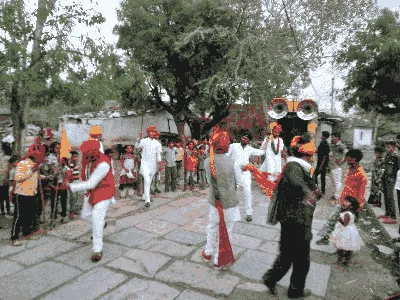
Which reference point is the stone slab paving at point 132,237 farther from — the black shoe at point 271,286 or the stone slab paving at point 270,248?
the black shoe at point 271,286

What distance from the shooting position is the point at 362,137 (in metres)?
36.2

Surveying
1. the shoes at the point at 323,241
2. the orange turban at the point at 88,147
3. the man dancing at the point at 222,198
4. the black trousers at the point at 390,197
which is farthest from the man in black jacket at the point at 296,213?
the black trousers at the point at 390,197

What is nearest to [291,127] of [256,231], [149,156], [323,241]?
[149,156]

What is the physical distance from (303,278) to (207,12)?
16732 mm

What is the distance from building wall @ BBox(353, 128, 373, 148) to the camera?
118 feet

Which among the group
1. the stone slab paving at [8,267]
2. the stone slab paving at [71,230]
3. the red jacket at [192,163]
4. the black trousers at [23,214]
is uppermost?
the red jacket at [192,163]

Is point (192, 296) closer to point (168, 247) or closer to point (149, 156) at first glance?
point (168, 247)

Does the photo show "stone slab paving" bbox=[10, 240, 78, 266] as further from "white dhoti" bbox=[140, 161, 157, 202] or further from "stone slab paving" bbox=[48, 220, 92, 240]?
"white dhoti" bbox=[140, 161, 157, 202]

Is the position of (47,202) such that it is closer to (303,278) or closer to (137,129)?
(303,278)

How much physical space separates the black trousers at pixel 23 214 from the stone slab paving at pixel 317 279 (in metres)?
4.03

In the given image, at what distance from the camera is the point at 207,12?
1720 centimetres

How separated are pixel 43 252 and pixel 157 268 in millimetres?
1826

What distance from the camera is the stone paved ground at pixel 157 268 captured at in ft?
11.5

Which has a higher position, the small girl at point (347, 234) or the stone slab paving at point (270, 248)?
the small girl at point (347, 234)
